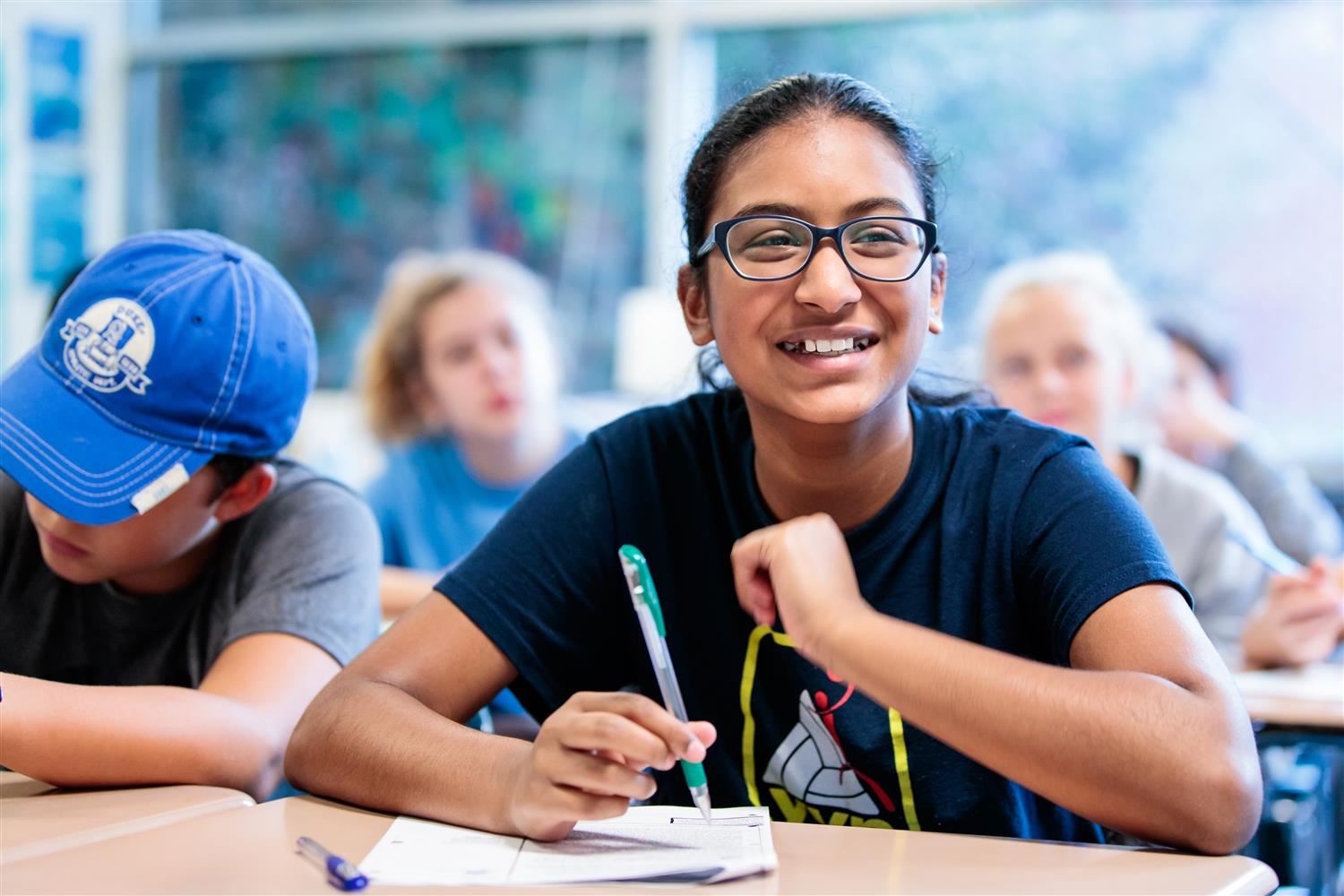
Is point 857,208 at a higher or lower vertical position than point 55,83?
lower

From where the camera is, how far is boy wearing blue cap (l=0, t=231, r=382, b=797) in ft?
4.11

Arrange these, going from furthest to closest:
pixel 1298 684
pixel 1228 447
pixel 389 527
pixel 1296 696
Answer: pixel 1228 447, pixel 389 527, pixel 1298 684, pixel 1296 696

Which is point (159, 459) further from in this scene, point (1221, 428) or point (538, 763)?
point (1221, 428)

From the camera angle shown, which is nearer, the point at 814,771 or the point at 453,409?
the point at 814,771

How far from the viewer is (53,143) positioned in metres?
5.98

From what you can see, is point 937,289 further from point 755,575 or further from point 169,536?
point 169,536

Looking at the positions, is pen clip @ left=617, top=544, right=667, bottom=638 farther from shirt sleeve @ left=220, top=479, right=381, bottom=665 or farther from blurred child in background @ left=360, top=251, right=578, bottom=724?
blurred child in background @ left=360, top=251, right=578, bottom=724

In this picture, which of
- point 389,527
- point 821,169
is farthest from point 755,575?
point 389,527

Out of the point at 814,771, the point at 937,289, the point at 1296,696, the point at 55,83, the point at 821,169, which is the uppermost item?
the point at 55,83

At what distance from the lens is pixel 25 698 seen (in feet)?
3.97

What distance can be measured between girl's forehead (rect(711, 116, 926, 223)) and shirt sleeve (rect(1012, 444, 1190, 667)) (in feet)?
1.01

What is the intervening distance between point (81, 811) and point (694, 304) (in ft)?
2.59

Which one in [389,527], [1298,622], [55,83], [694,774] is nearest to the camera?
[694,774]

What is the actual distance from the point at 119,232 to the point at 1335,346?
5204 mm
